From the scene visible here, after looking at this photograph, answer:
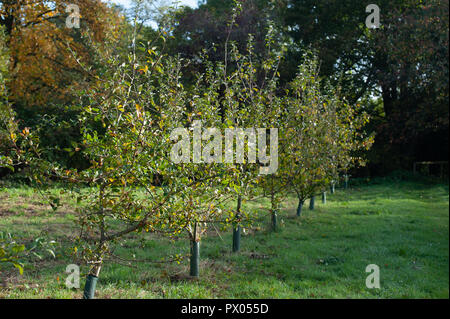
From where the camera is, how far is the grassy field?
5.05m

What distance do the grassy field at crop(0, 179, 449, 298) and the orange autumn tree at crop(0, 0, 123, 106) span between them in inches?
187

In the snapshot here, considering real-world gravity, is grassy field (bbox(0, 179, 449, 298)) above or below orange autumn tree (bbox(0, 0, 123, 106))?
below

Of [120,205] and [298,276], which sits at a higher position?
[120,205]

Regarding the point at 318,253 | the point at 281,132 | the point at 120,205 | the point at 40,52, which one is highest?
the point at 40,52

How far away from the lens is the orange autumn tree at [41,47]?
45.9 ft

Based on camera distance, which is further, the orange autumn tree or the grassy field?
the orange autumn tree

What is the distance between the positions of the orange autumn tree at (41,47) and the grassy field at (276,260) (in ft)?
15.6

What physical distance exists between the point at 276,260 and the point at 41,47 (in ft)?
40.5

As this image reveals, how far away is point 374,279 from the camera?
17.9ft

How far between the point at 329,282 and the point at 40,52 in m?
13.4

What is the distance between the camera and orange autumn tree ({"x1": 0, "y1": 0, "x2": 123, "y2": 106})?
14.0 meters
